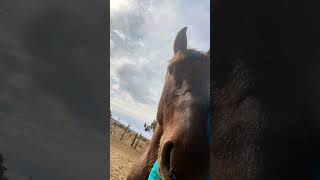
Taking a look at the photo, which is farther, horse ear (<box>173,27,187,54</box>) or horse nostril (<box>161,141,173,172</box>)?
horse ear (<box>173,27,187,54</box>)

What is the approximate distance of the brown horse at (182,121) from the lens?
1.24 metres

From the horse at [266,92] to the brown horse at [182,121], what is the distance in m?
0.68

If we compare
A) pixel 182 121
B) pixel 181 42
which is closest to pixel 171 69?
pixel 181 42

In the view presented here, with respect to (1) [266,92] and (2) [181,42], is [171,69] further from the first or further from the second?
(1) [266,92]

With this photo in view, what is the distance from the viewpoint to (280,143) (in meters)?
0.47

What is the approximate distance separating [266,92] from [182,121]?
0.89 metres

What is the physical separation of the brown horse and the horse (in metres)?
0.68

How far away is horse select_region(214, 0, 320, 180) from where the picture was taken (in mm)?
475

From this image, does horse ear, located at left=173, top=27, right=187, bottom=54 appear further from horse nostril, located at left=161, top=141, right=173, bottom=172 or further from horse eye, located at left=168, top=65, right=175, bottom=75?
horse nostril, located at left=161, top=141, right=173, bottom=172
